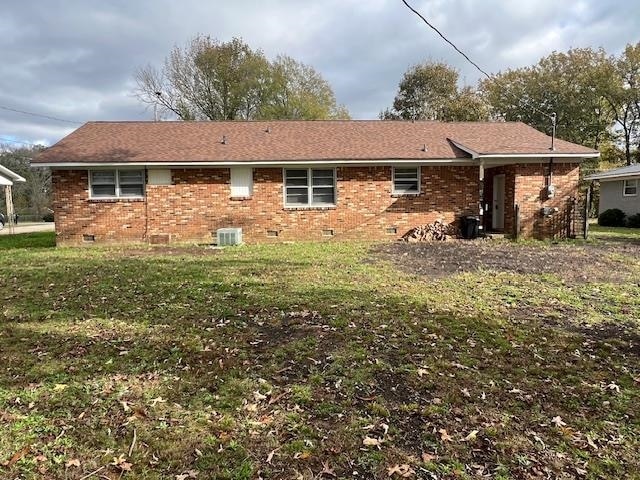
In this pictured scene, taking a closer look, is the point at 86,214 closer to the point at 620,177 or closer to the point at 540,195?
the point at 540,195

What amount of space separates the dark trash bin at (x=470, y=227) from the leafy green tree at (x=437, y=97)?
19.4 m

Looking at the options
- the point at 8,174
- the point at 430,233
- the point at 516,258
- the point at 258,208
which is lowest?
the point at 516,258

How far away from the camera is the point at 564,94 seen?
34.4m

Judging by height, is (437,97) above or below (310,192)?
above

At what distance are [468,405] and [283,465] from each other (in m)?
1.58

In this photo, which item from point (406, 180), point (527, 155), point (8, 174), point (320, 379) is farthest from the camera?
point (8, 174)

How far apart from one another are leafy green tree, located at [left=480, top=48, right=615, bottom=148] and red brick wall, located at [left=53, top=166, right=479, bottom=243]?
74.2 ft

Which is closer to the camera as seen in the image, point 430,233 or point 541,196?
point 541,196

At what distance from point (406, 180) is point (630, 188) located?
15.0 m

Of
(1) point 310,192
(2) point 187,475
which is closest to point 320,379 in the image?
(2) point 187,475

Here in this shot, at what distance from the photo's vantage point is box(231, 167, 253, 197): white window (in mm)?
14359

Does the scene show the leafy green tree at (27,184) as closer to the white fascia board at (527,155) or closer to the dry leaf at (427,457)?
the white fascia board at (527,155)

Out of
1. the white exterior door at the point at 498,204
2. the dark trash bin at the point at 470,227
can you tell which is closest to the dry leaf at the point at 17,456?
the dark trash bin at the point at 470,227

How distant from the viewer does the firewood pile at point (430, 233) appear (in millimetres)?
14601
